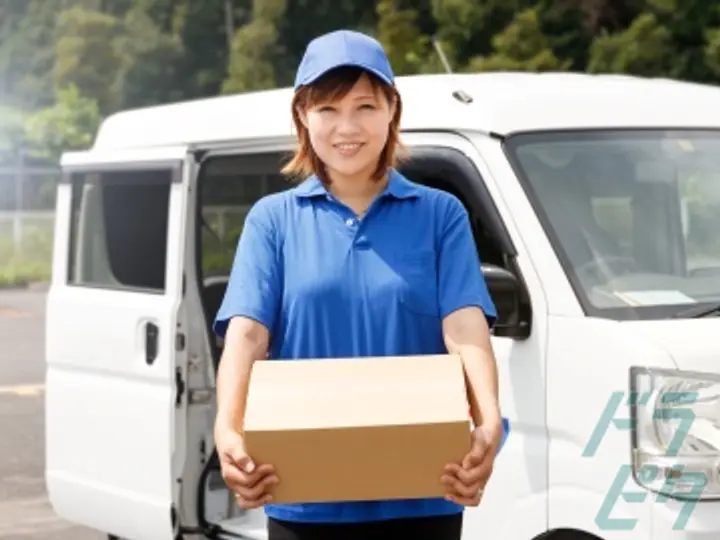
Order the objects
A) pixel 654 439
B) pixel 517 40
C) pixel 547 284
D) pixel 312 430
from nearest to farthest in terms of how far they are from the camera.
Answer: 1. pixel 312 430
2. pixel 654 439
3. pixel 547 284
4. pixel 517 40

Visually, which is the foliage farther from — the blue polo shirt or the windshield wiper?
the blue polo shirt

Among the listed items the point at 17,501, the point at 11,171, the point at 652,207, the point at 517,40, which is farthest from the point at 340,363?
the point at 11,171

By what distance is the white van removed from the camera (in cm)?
427

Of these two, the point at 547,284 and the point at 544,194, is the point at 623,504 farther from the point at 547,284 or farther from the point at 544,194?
the point at 544,194

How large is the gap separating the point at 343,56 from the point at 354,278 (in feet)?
1.34

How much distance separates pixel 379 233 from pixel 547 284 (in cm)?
158

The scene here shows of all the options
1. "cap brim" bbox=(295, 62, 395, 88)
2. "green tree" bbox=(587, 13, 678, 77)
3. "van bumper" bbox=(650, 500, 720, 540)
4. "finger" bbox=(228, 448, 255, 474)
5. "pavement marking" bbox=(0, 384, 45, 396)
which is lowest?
"pavement marking" bbox=(0, 384, 45, 396)

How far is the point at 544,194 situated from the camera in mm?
4879

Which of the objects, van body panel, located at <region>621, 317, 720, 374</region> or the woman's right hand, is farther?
van body panel, located at <region>621, 317, 720, 374</region>


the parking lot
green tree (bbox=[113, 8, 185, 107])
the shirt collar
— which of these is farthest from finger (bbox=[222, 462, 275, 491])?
green tree (bbox=[113, 8, 185, 107])

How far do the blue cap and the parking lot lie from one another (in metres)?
5.00

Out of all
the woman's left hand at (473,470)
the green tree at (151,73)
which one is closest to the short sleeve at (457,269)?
the woman's left hand at (473,470)
